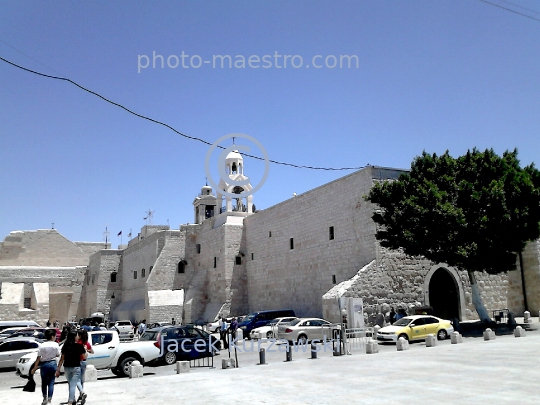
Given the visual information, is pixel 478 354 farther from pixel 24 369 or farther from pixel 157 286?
pixel 157 286

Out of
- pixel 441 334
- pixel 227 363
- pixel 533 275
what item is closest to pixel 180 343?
pixel 227 363

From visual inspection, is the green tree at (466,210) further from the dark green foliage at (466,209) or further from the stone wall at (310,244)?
the stone wall at (310,244)

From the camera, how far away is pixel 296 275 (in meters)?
27.0

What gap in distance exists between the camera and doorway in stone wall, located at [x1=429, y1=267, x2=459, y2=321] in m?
22.6

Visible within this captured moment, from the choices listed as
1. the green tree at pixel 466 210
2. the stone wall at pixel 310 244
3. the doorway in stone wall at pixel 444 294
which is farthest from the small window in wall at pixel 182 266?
the green tree at pixel 466 210

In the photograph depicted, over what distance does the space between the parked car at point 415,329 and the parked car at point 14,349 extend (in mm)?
11212

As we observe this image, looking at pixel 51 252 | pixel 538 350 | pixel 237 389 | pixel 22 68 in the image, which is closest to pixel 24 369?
pixel 237 389

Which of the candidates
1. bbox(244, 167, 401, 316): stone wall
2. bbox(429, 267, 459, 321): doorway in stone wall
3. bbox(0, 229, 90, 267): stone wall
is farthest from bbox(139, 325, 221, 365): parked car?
bbox(0, 229, 90, 267): stone wall

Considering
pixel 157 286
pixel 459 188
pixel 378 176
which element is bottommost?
pixel 157 286

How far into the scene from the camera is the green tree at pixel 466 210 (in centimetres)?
1780

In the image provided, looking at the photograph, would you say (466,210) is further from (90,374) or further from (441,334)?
(90,374)

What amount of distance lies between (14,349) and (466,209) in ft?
53.8

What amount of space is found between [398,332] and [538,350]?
4918mm

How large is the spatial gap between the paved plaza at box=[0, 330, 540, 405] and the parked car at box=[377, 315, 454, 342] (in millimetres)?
3321
